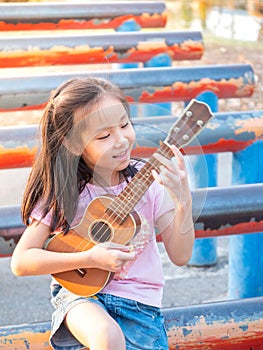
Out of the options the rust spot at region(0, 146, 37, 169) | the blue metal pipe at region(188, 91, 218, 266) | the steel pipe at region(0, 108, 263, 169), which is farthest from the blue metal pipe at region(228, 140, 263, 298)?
the rust spot at region(0, 146, 37, 169)

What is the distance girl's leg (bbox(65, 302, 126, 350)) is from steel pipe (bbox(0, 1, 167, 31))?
269 centimetres

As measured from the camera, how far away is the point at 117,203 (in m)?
2.01

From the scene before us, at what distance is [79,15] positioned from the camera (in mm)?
4633

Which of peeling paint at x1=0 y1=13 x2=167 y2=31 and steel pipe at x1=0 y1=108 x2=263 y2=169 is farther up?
steel pipe at x1=0 y1=108 x2=263 y2=169

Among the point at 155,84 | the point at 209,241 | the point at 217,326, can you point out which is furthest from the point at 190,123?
the point at 209,241

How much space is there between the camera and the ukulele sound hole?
6.61 ft

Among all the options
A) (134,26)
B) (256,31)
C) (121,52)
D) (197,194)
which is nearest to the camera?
(197,194)

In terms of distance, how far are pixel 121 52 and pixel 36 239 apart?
7.50ft

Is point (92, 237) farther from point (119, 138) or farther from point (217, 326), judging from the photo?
point (217, 326)

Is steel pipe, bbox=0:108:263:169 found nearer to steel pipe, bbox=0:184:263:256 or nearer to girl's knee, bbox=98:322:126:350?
steel pipe, bbox=0:184:263:256

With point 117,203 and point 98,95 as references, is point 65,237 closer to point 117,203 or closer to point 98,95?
point 117,203

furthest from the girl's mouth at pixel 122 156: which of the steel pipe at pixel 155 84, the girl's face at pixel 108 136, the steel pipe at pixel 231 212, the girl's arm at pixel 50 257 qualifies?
the steel pipe at pixel 155 84

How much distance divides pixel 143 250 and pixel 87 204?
0.61 feet

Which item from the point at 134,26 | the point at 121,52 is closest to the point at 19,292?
the point at 121,52
